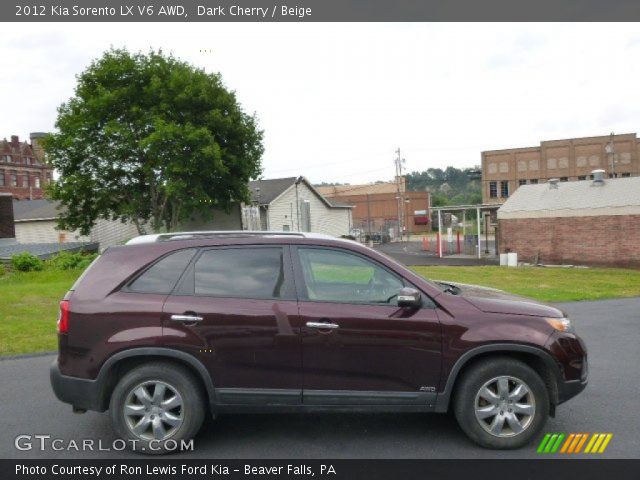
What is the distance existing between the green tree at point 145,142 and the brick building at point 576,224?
14802 mm

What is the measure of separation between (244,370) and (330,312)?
2.65 ft

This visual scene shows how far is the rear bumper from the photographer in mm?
4320

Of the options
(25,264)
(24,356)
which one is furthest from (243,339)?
(25,264)

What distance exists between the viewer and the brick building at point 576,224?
25.3 meters

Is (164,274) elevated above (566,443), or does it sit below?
above

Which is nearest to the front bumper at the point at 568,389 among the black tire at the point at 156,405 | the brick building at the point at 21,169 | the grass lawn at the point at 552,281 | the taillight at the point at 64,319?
the black tire at the point at 156,405

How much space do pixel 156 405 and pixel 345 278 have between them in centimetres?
179

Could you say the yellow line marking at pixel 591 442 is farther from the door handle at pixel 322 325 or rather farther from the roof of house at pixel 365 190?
the roof of house at pixel 365 190

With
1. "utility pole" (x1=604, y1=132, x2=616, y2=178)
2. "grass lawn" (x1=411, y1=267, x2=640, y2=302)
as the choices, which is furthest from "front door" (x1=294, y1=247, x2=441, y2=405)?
"utility pole" (x1=604, y1=132, x2=616, y2=178)

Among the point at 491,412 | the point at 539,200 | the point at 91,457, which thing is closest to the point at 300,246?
the point at 491,412

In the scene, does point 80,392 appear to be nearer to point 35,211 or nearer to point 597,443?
point 597,443

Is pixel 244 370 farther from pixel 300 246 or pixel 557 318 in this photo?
pixel 557 318

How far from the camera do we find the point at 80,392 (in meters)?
4.35

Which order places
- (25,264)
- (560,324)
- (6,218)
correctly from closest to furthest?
(560,324) → (25,264) → (6,218)
